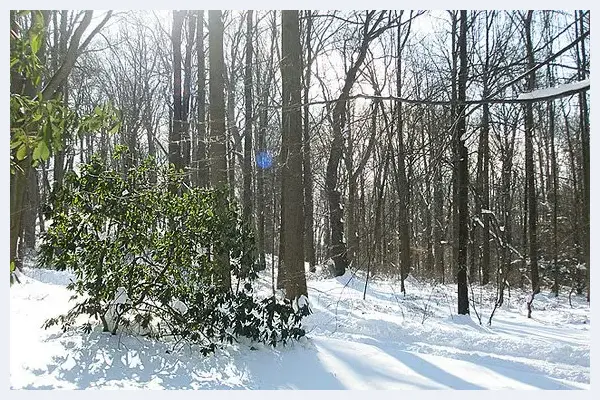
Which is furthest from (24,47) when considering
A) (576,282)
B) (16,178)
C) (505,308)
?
(576,282)

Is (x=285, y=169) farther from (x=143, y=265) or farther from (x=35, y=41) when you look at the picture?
(x=35, y=41)

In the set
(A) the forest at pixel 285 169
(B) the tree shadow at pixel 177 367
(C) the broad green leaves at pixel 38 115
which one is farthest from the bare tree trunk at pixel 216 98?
(C) the broad green leaves at pixel 38 115

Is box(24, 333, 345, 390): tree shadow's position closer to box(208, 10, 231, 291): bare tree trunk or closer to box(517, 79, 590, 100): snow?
box(517, 79, 590, 100): snow

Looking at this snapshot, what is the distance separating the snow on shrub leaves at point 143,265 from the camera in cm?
393

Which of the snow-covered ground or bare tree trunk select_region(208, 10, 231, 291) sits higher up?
bare tree trunk select_region(208, 10, 231, 291)

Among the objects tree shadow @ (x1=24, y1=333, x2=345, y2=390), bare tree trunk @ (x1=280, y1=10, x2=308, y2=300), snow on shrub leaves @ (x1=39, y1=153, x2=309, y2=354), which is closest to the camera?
tree shadow @ (x1=24, y1=333, x2=345, y2=390)

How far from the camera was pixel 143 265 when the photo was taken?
13.3ft

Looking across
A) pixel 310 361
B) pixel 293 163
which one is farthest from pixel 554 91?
pixel 293 163

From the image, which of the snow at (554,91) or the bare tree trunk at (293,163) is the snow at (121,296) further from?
the snow at (554,91)

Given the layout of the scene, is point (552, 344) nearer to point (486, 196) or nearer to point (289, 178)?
point (289, 178)

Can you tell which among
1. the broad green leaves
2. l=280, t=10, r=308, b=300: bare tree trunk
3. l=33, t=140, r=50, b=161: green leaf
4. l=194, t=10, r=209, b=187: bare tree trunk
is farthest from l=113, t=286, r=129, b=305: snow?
l=194, t=10, r=209, b=187: bare tree trunk

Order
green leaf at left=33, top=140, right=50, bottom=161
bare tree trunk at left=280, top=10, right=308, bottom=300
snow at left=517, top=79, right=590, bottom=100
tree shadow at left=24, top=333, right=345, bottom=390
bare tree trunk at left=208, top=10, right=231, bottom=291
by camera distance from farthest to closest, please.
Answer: bare tree trunk at left=208, top=10, right=231, bottom=291 < bare tree trunk at left=280, top=10, right=308, bottom=300 < tree shadow at left=24, top=333, right=345, bottom=390 < snow at left=517, top=79, right=590, bottom=100 < green leaf at left=33, top=140, right=50, bottom=161

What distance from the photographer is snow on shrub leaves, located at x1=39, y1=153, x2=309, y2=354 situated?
393 cm

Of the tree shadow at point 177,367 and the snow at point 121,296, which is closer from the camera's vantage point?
the tree shadow at point 177,367
